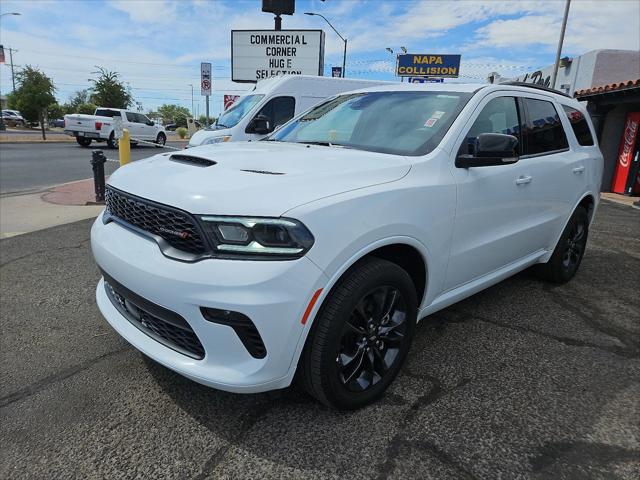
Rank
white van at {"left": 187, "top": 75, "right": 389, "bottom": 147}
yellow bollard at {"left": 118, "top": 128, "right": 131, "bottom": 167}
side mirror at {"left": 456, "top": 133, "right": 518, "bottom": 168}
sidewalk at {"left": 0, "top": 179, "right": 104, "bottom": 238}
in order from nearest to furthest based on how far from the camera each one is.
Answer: side mirror at {"left": 456, "top": 133, "right": 518, "bottom": 168}
sidewalk at {"left": 0, "top": 179, "right": 104, "bottom": 238}
yellow bollard at {"left": 118, "top": 128, "right": 131, "bottom": 167}
white van at {"left": 187, "top": 75, "right": 389, "bottom": 147}

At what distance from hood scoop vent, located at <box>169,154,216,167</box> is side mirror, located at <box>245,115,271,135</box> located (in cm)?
691

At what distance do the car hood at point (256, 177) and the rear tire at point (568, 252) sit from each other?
249 cm

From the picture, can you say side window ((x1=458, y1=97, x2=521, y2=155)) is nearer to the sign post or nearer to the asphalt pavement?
the asphalt pavement

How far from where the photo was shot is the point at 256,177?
218cm

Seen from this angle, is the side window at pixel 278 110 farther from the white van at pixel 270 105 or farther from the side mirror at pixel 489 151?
the side mirror at pixel 489 151

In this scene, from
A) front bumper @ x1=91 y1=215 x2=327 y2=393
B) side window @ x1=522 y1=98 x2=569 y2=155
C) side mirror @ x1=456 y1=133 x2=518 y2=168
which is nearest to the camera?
front bumper @ x1=91 y1=215 x2=327 y2=393

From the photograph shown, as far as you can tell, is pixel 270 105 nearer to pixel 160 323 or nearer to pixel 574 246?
pixel 574 246

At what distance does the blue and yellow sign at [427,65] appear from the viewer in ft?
129

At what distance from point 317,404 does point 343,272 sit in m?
0.87

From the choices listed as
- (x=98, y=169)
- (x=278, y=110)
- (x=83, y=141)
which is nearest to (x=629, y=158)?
(x=278, y=110)

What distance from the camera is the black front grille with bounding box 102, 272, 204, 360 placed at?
82.7 inches

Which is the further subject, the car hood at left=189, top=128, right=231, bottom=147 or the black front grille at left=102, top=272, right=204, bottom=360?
the car hood at left=189, top=128, right=231, bottom=147

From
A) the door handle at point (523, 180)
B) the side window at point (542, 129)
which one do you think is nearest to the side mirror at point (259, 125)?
the side window at point (542, 129)

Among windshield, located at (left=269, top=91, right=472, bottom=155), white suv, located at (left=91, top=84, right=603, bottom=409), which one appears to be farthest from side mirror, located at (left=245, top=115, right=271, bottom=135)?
white suv, located at (left=91, top=84, right=603, bottom=409)
